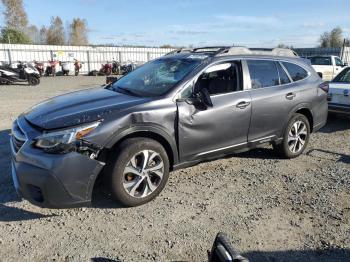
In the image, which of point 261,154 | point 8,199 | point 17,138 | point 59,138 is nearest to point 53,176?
point 59,138

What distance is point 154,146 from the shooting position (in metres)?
4.09

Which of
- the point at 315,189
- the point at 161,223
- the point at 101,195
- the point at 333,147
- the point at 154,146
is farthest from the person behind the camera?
the point at 333,147

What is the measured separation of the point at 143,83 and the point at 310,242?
2889mm

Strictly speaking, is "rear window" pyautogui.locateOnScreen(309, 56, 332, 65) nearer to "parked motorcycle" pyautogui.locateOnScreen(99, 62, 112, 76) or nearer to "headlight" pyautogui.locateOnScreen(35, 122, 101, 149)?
"headlight" pyautogui.locateOnScreen(35, 122, 101, 149)

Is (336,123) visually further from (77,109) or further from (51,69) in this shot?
(51,69)

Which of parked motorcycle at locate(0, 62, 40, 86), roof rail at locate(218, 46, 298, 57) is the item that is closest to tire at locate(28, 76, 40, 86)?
parked motorcycle at locate(0, 62, 40, 86)

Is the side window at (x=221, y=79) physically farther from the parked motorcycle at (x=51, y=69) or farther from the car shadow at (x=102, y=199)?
the parked motorcycle at (x=51, y=69)

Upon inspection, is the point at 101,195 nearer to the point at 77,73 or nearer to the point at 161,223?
the point at 161,223

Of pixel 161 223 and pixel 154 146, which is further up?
pixel 154 146

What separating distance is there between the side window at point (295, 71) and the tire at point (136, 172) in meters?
2.82

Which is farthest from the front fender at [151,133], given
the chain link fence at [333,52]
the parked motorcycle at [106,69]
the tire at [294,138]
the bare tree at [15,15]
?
the bare tree at [15,15]

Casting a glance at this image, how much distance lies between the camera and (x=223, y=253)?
222cm

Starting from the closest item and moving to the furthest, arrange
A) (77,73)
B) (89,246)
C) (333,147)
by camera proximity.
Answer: (89,246)
(333,147)
(77,73)

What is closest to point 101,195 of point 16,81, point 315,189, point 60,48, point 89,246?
point 89,246
